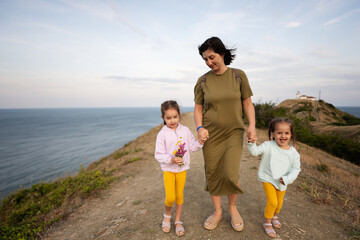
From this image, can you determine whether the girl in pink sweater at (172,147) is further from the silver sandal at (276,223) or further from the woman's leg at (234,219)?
the silver sandal at (276,223)

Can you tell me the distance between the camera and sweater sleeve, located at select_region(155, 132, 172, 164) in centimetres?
252

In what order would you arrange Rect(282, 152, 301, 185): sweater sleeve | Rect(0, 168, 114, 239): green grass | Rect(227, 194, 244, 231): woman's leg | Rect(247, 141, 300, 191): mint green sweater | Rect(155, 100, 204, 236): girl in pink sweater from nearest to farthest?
Rect(282, 152, 301, 185): sweater sleeve < Rect(247, 141, 300, 191): mint green sweater < Rect(155, 100, 204, 236): girl in pink sweater < Rect(227, 194, 244, 231): woman's leg < Rect(0, 168, 114, 239): green grass

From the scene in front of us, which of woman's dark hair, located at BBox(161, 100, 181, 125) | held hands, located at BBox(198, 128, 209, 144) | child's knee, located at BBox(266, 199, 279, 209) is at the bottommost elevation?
child's knee, located at BBox(266, 199, 279, 209)

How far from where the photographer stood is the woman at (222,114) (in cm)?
246

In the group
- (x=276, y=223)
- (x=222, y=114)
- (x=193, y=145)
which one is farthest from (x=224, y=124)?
(x=276, y=223)

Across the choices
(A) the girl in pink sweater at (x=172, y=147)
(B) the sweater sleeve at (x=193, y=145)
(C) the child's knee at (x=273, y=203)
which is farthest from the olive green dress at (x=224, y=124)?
(C) the child's knee at (x=273, y=203)

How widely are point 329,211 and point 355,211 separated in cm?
37

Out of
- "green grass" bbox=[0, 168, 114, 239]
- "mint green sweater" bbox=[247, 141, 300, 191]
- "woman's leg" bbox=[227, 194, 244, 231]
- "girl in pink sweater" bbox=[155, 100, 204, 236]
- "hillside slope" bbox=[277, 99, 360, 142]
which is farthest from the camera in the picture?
"hillside slope" bbox=[277, 99, 360, 142]

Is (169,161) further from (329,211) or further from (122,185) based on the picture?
(122,185)

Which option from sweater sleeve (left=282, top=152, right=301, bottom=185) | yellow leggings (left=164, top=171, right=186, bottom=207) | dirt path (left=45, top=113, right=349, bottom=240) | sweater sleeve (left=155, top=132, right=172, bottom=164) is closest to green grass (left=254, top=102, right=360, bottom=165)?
dirt path (left=45, top=113, right=349, bottom=240)

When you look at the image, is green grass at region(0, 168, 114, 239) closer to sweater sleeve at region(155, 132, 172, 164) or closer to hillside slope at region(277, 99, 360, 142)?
sweater sleeve at region(155, 132, 172, 164)

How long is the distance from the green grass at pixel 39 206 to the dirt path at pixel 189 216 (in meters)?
0.35

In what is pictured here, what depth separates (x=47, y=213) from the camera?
422 centimetres

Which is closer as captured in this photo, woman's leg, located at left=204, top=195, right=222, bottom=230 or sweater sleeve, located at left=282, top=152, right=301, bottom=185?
sweater sleeve, located at left=282, top=152, right=301, bottom=185
